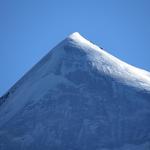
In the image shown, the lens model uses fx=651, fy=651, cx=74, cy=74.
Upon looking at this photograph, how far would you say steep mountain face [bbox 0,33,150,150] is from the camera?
157125 millimetres

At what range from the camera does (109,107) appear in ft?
561

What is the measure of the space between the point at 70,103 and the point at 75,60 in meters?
25.7

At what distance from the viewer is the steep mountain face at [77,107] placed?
157 meters

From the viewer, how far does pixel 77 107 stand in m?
170

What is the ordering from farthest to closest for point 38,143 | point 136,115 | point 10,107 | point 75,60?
1. point 75,60
2. point 10,107
3. point 136,115
4. point 38,143

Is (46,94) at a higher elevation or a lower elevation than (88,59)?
lower

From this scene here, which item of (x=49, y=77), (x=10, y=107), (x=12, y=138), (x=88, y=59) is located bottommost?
(x=12, y=138)

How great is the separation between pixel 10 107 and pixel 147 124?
129 ft

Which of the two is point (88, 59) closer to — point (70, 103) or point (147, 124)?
point (70, 103)

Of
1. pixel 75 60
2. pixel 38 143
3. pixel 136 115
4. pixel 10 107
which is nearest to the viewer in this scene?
pixel 38 143

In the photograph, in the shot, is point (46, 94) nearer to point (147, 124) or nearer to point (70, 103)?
point (70, 103)

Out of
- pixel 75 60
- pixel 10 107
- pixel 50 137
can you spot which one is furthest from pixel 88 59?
pixel 50 137

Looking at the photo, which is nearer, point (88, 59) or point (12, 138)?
point (12, 138)

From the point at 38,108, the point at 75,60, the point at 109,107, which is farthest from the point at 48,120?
the point at 75,60
